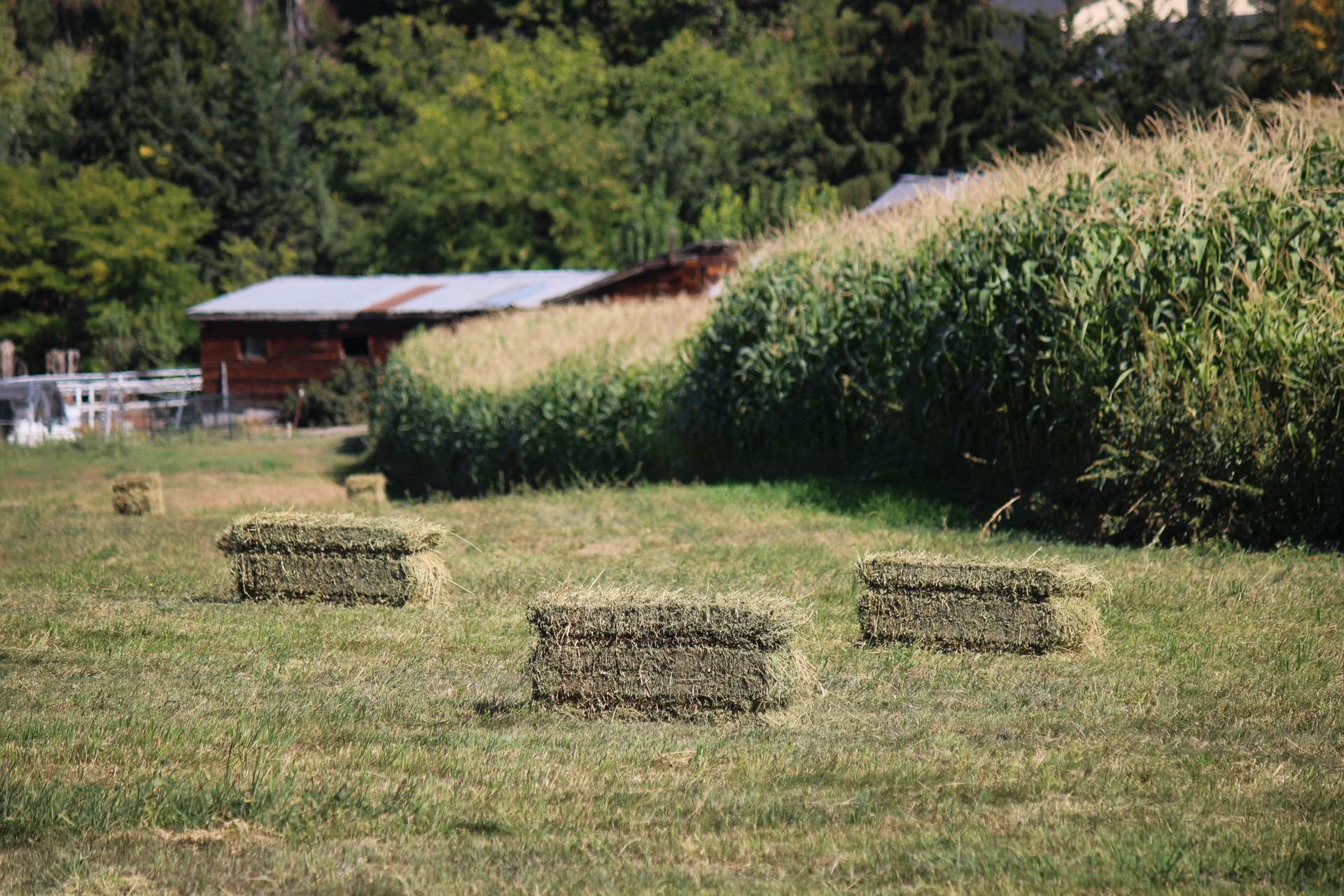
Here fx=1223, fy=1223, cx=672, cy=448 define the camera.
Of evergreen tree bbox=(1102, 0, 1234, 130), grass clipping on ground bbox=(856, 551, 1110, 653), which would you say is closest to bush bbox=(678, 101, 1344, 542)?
grass clipping on ground bbox=(856, 551, 1110, 653)

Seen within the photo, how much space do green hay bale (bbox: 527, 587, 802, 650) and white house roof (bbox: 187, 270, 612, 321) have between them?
2742cm

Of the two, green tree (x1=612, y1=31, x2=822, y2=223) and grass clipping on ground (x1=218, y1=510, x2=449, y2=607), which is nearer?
grass clipping on ground (x1=218, y1=510, x2=449, y2=607)

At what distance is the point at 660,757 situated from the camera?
5277 millimetres

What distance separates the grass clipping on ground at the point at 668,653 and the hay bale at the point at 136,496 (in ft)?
38.9

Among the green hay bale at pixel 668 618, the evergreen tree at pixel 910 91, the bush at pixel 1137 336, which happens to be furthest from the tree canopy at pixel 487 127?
the green hay bale at pixel 668 618

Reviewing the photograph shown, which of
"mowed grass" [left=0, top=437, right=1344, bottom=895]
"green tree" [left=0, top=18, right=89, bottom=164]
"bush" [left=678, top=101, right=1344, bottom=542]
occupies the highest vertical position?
"green tree" [left=0, top=18, right=89, bottom=164]

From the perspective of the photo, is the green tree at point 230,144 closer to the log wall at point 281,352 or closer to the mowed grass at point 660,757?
the log wall at point 281,352

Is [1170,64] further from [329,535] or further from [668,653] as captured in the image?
[668,653]

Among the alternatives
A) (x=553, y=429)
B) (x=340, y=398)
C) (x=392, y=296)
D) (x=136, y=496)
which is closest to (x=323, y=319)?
(x=392, y=296)

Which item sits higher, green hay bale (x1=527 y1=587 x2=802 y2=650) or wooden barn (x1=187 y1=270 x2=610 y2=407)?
wooden barn (x1=187 y1=270 x2=610 y2=407)

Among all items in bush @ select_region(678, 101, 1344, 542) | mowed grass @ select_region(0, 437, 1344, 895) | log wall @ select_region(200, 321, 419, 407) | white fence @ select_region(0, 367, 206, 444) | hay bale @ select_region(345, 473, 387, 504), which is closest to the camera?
mowed grass @ select_region(0, 437, 1344, 895)

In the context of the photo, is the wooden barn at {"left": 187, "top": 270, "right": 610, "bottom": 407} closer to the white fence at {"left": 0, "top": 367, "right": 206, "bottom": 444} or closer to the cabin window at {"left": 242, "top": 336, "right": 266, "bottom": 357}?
the cabin window at {"left": 242, "top": 336, "right": 266, "bottom": 357}

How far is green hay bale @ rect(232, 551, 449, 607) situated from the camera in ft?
29.1

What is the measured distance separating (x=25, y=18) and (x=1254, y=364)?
3072 inches
